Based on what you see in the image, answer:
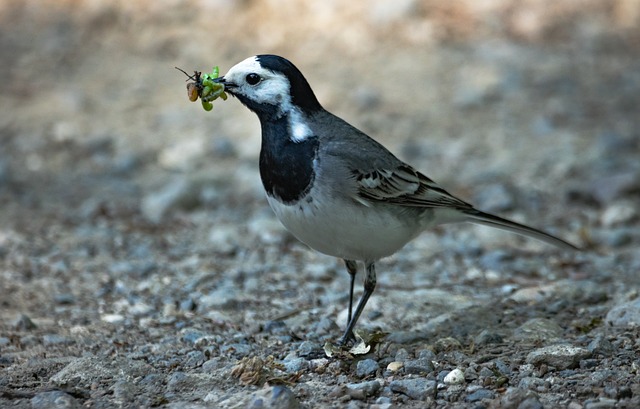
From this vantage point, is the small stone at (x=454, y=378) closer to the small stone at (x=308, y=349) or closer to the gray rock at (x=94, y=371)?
the small stone at (x=308, y=349)

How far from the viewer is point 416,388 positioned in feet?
16.2

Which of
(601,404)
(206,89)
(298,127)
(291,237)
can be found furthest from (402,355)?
(291,237)

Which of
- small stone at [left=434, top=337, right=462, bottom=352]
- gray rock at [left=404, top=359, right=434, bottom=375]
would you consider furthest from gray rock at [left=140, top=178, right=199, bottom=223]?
gray rock at [left=404, top=359, right=434, bottom=375]

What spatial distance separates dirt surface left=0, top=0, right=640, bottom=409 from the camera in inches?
208

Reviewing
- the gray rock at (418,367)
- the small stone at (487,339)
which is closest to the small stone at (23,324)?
the gray rock at (418,367)

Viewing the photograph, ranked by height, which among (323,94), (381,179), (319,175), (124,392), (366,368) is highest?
(323,94)

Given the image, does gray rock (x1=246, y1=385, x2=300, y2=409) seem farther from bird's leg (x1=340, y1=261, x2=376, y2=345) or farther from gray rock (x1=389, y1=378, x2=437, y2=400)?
bird's leg (x1=340, y1=261, x2=376, y2=345)

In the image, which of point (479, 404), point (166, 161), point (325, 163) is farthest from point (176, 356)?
point (166, 161)

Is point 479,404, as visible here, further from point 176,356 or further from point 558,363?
point 176,356

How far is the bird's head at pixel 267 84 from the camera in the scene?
227 inches

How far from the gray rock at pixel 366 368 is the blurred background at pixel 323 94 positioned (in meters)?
4.00

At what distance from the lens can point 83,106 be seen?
37.2 ft

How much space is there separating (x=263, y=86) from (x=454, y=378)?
2.04m

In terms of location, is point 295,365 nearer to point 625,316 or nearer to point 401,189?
point 401,189
